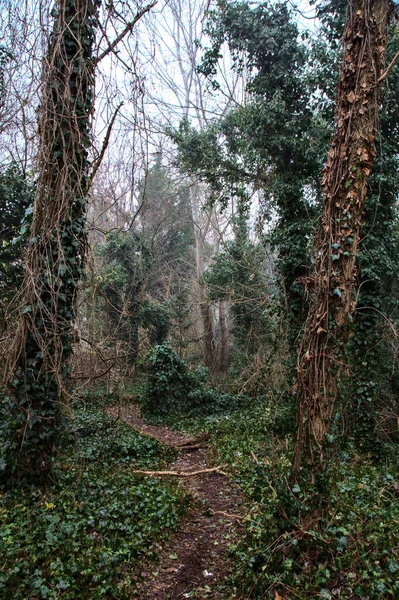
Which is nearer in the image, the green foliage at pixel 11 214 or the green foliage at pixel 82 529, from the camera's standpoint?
the green foliage at pixel 82 529

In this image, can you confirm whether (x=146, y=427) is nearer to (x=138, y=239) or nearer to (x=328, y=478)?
(x=328, y=478)

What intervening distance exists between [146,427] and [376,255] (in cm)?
705

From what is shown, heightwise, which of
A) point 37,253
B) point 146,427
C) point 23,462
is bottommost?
point 146,427

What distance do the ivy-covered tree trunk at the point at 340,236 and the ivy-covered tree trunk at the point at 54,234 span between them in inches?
106

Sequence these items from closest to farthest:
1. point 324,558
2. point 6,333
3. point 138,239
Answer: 1. point 324,558
2. point 6,333
3. point 138,239

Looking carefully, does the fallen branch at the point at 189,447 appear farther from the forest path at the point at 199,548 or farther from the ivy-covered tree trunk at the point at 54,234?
the ivy-covered tree trunk at the point at 54,234

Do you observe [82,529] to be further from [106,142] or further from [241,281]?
[241,281]

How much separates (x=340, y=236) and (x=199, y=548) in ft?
11.7

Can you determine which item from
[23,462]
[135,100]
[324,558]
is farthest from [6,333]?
[324,558]

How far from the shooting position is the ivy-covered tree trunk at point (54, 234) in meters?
4.73

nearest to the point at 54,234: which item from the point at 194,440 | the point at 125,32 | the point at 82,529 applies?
the point at 125,32

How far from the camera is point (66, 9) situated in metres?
4.85

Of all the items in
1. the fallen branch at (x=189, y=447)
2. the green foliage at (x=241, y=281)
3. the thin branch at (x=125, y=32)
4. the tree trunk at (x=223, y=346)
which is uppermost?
the thin branch at (x=125, y=32)

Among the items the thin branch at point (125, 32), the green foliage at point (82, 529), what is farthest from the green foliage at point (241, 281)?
the thin branch at point (125, 32)
